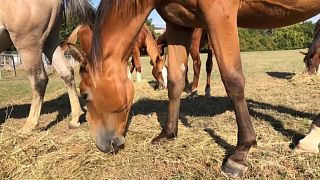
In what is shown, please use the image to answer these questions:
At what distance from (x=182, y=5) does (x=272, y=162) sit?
5.20ft

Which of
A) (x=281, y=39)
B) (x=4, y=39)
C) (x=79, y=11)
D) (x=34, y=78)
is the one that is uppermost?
(x=79, y=11)

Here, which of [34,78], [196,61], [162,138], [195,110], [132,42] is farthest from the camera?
[196,61]

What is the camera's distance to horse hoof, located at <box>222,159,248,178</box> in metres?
3.06

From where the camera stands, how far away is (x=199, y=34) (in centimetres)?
810

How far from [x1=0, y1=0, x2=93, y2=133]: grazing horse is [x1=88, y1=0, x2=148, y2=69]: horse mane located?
1941 mm

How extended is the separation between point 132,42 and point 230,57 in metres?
0.90

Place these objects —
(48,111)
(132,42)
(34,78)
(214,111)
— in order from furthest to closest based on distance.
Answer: (48,111) → (214,111) → (34,78) → (132,42)

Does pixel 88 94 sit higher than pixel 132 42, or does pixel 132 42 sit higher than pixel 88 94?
pixel 132 42

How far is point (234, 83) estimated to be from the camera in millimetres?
3154

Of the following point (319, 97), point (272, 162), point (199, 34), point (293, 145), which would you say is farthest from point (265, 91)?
point (272, 162)

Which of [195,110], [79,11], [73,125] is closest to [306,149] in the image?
[195,110]

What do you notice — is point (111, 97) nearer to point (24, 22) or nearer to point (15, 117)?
point (24, 22)

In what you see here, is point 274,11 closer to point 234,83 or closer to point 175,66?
point 234,83

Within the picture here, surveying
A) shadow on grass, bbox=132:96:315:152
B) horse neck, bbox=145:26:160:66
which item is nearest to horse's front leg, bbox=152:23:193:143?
shadow on grass, bbox=132:96:315:152
